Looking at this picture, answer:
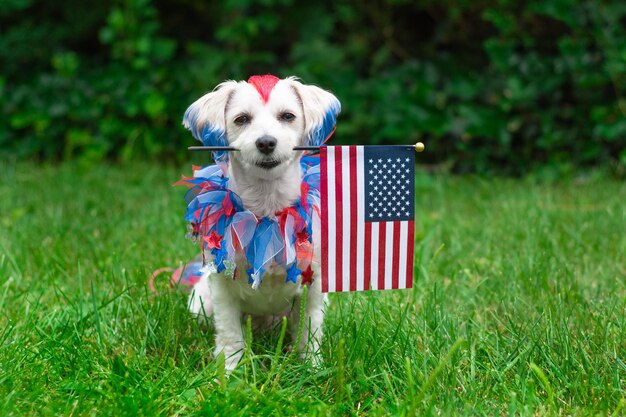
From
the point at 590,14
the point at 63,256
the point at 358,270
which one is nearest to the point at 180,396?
the point at 358,270

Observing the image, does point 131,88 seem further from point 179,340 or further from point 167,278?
point 179,340

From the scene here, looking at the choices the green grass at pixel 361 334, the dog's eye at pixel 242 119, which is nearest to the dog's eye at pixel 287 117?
the dog's eye at pixel 242 119

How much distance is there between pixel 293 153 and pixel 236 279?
0.48 meters

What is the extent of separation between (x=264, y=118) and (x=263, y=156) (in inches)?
5.5

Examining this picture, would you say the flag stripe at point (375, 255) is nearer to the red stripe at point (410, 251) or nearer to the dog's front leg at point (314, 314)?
the red stripe at point (410, 251)

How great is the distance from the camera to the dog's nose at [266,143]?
2203 mm

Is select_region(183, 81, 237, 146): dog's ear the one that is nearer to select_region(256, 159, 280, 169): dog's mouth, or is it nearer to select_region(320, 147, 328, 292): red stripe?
select_region(256, 159, 280, 169): dog's mouth

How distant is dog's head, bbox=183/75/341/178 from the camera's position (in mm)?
2264

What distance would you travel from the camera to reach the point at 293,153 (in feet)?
7.61

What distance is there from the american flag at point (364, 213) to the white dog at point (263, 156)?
0.18m

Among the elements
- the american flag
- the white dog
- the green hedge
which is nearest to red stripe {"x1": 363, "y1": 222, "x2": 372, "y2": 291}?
the american flag

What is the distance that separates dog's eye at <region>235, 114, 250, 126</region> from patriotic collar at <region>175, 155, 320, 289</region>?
21cm

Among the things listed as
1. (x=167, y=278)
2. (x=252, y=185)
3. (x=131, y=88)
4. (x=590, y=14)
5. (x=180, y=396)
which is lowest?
(x=180, y=396)

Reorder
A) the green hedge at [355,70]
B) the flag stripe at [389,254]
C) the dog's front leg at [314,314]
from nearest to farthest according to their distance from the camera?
the flag stripe at [389,254], the dog's front leg at [314,314], the green hedge at [355,70]
